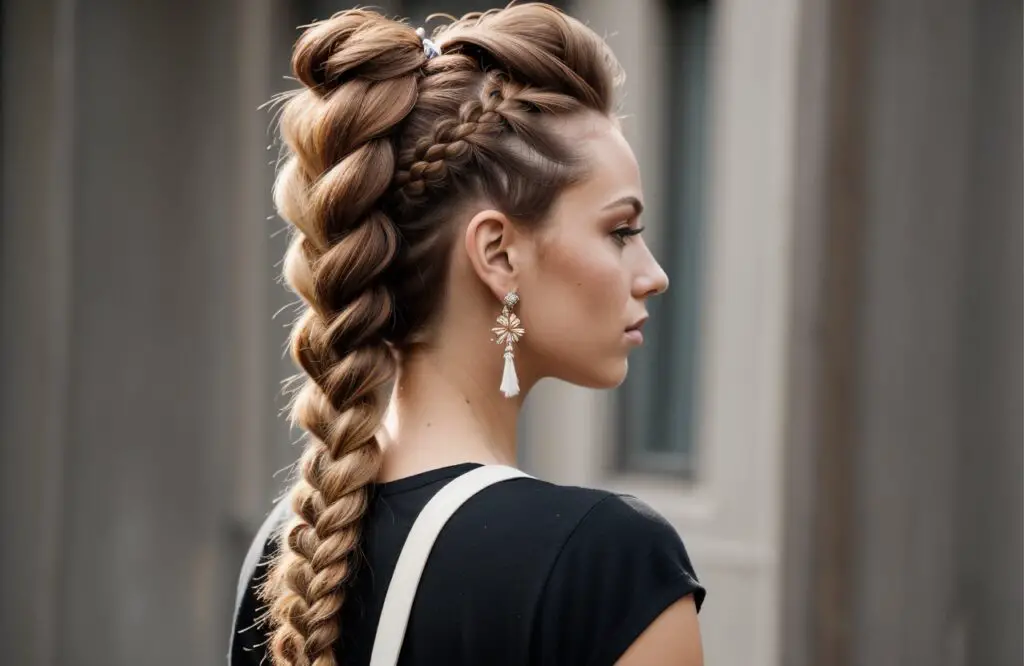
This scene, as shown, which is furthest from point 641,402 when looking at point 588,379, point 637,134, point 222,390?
point 588,379

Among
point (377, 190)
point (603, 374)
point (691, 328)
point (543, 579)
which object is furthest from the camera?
point (691, 328)

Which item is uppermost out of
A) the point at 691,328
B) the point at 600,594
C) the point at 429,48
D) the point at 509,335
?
the point at 429,48

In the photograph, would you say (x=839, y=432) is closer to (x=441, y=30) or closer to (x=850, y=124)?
(x=850, y=124)

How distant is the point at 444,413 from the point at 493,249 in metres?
0.20

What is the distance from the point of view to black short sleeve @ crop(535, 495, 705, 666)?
1.17 metres

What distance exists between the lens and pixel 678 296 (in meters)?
4.23

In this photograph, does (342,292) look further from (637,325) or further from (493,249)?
(637,325)

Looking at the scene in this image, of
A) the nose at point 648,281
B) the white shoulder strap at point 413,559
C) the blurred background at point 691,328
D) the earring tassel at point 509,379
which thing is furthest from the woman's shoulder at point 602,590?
the blurred background at point 691,328

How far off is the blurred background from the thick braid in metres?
2.19

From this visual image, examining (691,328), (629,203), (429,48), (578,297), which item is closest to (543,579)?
(578,297)

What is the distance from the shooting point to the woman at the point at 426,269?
1304 millimetres

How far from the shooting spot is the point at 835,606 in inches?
130

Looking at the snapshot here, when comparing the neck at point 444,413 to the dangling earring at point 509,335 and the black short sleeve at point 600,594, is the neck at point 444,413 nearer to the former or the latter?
the dangling earring at point 509,335

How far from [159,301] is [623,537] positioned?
3.44 metres
